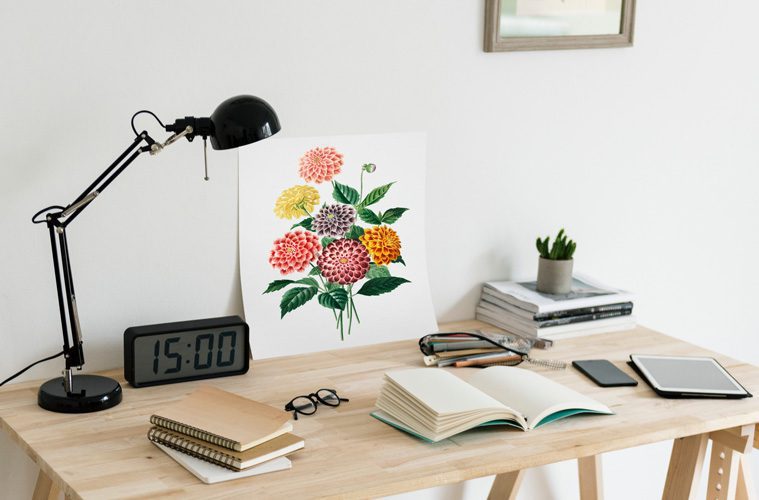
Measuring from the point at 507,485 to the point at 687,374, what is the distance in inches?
20.6

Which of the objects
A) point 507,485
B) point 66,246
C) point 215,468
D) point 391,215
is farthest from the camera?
point 507,485

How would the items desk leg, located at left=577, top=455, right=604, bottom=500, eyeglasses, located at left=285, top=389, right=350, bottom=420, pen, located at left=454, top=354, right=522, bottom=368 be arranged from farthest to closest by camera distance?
desk leg, located at left=577, top=455, right=604, bottom=500, pen, located at left=454, top=354, right=522, bottom=368, eyeglasses, located at left=285, top=389, right=350, bottom=420

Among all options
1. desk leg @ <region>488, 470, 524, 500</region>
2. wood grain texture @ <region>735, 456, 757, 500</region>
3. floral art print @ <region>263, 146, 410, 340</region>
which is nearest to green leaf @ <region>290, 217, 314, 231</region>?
floral art print @ <region>263, 146, 410, 340</region>

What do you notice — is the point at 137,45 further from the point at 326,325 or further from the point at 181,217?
the point at 326,325

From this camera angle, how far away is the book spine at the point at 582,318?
1.98 meters

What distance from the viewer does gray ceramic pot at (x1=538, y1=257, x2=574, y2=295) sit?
205cm

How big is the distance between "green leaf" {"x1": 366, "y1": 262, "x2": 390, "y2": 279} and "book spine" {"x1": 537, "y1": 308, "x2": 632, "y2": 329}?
0.32 m

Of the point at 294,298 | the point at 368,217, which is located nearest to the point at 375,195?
the point at 368,217

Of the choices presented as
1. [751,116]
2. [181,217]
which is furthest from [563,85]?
[181,217]

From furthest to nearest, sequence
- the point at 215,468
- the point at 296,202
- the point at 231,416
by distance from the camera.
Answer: the point at 296,202 → the point at 231,416 → the point at 215,468

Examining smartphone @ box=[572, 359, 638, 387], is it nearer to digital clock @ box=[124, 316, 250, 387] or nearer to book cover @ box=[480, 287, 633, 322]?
book cover @ box=[480, 287, 633, 322]

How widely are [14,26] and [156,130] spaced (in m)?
0.29

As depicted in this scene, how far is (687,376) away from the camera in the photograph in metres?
1.77

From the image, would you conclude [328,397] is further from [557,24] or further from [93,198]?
[557,24]
